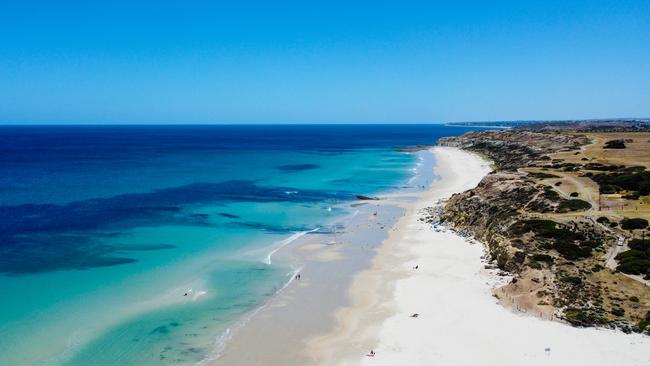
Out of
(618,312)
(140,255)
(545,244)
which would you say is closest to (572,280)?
(618,312)

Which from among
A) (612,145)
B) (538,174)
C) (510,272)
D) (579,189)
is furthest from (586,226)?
(612,145)

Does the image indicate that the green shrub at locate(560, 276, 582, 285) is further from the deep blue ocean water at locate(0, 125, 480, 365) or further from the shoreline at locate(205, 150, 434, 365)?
the deep blue ocean water at locate(0, 125, 480, 365)

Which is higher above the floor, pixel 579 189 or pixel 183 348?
pixel 579 189

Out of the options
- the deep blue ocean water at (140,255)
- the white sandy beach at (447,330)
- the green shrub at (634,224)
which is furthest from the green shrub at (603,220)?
the deep blue ocean water at (140,255)

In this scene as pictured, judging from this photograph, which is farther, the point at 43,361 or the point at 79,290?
the point at 79,290

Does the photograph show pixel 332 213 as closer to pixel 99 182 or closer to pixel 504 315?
pixel 504 315

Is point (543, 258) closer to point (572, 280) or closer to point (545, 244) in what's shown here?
point (545, 244)

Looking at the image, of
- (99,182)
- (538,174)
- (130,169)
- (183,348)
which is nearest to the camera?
(183,348)
